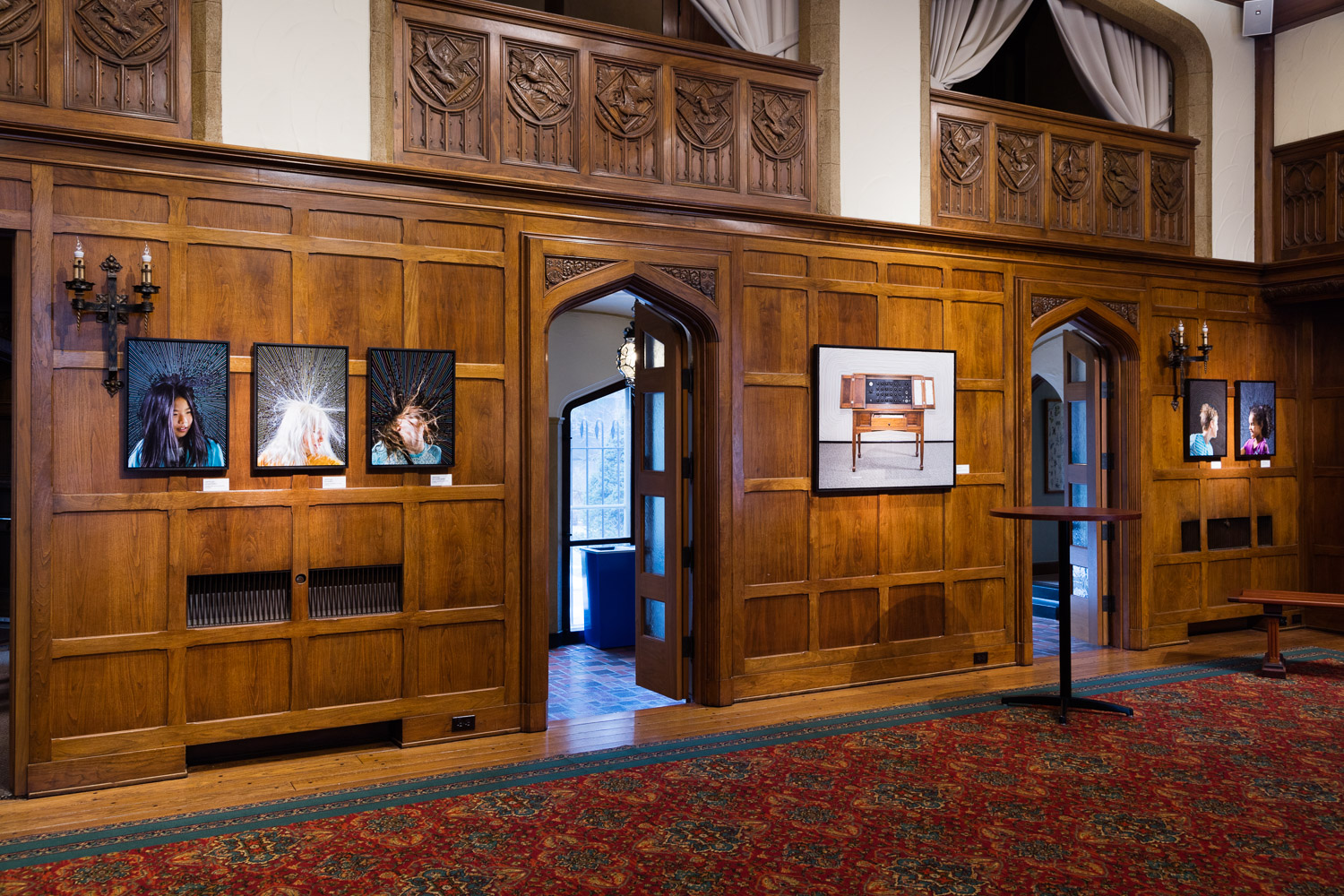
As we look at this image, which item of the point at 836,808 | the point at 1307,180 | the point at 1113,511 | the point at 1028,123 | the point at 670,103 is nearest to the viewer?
the point at 836,808

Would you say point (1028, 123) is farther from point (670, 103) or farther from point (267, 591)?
point (267, 591)

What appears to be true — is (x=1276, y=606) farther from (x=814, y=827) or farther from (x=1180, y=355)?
(x=814, y=827)

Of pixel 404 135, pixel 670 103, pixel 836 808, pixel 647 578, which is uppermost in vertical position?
pixel 670 103

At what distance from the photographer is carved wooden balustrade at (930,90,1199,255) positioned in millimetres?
7199

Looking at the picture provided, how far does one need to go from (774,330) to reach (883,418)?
1058 millimetres

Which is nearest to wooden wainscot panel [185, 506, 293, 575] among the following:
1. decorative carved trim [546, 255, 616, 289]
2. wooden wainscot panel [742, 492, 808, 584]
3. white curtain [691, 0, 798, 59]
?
decorative carved trim [546, 255, 616, 289]

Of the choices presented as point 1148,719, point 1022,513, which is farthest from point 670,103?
point 1148,719

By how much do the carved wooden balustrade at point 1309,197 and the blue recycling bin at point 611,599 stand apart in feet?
22.0

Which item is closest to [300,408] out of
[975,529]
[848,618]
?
[848,618]

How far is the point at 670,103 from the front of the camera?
20.2 feet

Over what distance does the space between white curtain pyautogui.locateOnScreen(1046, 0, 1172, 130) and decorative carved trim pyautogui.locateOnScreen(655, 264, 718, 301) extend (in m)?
4.16

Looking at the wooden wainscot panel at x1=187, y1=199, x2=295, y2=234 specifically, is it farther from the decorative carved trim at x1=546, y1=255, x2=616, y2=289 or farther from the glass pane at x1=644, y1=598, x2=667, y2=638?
the glass pane at x1=644, y1=598, x2=667, y2=638

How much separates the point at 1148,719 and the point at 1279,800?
1333 mm

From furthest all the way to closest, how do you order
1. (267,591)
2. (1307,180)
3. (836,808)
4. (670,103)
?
(1307,180), (670,103), (267,591), (836,808)
